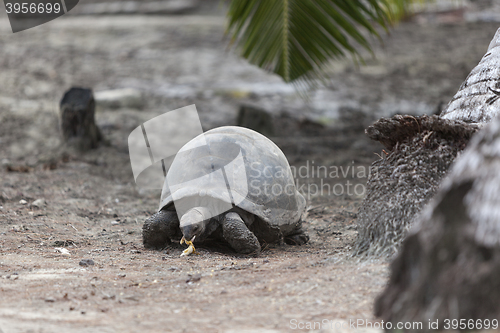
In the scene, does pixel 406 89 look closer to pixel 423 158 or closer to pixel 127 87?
pixel 127 87

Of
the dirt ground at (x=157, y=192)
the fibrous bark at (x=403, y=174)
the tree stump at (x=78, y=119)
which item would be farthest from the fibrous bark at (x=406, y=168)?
the tree stump at (x=78, y=119)

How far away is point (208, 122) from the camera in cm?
749

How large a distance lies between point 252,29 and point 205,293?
3640 millimetres

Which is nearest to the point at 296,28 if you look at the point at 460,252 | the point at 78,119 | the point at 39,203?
the point at 39,203

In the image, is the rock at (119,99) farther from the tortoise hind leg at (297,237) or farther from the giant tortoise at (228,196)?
the tortoise hind leg at (297,237)

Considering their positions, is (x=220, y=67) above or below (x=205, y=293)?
below

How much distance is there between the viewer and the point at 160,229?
10.5 ft

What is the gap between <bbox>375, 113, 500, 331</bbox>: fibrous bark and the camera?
1236mm

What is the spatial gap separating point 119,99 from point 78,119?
174 centimetres

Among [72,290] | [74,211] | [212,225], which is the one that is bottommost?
[74,211]

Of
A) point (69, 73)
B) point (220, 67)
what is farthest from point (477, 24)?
point (69, 73)

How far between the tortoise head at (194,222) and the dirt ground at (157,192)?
165 mm

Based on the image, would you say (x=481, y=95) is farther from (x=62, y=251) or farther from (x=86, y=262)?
(x=62, y=251)

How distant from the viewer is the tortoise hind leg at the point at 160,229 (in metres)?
3.18
